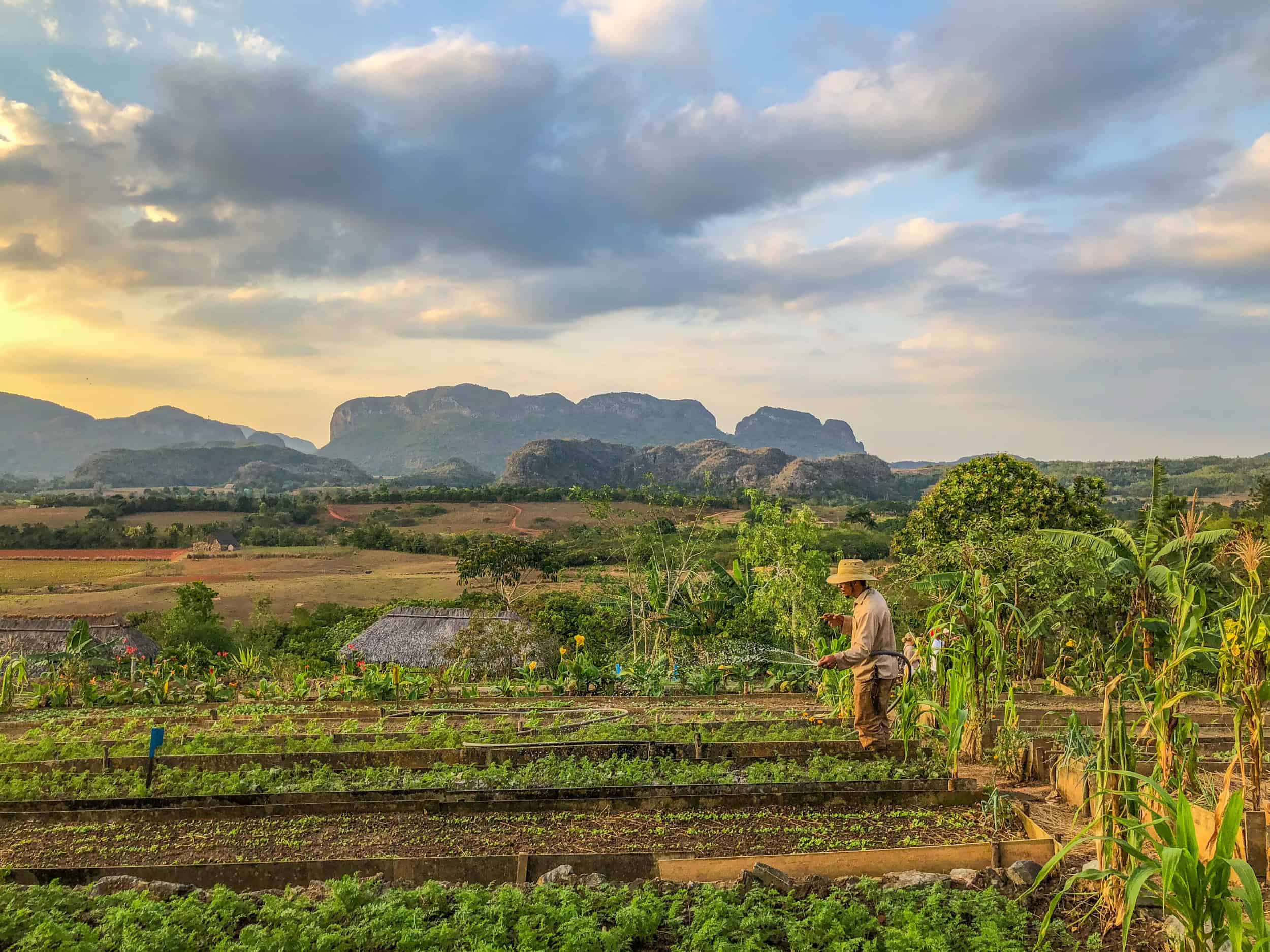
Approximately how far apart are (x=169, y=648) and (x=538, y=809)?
35.6 ft

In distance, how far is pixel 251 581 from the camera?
40969 millimetres

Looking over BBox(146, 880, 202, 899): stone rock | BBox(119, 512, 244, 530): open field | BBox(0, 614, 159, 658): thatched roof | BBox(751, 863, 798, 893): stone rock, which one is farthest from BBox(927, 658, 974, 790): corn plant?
BBox(119, 512, 244, 530): open field

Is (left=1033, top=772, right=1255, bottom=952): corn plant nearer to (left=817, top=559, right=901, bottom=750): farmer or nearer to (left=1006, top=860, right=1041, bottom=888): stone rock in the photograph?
(left=1006, top=860, right=1041, bottom=888): stone rock

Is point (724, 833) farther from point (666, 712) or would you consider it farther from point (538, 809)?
point (666, 712)

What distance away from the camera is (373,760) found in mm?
6211

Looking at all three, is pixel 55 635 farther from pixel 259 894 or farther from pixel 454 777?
pixel 259 894

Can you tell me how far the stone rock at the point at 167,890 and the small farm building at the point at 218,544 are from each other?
54849 millimetres

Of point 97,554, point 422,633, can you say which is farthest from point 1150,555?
point 97,554

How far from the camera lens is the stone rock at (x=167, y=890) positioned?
3699mm

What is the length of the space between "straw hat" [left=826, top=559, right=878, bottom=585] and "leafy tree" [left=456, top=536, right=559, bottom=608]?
90.4 feet

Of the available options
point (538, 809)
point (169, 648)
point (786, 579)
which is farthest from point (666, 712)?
point (169, 648)

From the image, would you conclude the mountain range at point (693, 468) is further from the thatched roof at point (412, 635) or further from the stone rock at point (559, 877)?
the stone rock at point (559, 877)

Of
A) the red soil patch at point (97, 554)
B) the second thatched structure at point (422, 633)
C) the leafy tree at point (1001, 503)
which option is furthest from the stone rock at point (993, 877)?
the red soil patch at point (97, 554)

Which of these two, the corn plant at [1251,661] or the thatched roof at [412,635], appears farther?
the thatched roof at [412,635]
